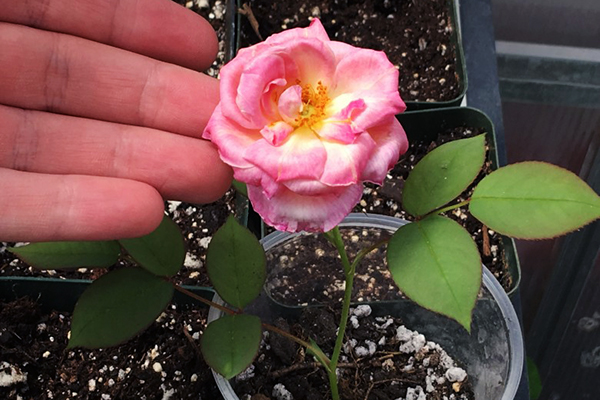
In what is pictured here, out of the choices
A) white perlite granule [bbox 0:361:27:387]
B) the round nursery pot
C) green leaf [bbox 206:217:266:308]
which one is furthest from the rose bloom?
white perlite granule [bbox 0:361:27:387]

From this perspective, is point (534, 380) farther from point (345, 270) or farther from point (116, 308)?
point (116, 308)

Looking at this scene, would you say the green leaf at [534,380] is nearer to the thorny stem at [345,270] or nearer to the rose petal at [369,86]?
the thorny stem at [345,270]

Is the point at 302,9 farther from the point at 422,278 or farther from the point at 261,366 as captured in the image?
the point at 422,278

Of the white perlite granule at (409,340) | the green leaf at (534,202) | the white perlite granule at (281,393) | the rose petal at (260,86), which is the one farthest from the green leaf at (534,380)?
the rose petal at (260,86)

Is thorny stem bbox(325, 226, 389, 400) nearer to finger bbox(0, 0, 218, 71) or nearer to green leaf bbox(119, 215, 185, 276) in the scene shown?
green leaf bbox(119, 215, 185, 276)

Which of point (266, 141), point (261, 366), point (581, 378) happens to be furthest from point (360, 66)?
point (581, 378)

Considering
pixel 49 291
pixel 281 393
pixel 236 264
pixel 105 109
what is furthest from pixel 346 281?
pixel 49 291
